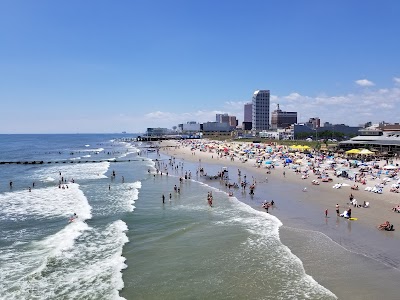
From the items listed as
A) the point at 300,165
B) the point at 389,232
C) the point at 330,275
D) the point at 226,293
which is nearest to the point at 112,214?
the point at 226,293

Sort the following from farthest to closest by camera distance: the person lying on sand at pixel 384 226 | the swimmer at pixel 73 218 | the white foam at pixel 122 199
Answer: the white foam at pixel 122 199
the swimmer at pixel 73 218
the person lying on sand at pixel 384 226

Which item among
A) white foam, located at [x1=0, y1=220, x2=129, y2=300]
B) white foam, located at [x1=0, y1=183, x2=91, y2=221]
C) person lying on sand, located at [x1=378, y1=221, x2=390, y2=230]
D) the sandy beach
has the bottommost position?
white foam, located at [x1=0, y1=220, x2=129, y2=300]

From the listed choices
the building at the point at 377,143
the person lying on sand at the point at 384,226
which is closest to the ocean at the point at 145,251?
the person lying on sand at the point at 384,226

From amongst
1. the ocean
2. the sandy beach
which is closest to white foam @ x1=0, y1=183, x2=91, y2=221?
the ocean

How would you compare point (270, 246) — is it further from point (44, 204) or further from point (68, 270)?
point (44, 204)

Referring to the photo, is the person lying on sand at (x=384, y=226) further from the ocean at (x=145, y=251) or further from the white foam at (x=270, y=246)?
the ocean at (x=145, y=251)

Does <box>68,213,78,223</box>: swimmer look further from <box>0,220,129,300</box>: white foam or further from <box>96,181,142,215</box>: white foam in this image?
<box>0,220,129,300</box>: white foam

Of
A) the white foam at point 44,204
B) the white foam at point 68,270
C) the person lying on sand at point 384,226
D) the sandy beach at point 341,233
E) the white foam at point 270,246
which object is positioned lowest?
the white foam at point 68,270

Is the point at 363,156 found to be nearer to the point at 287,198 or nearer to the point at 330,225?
the point at 287,198
